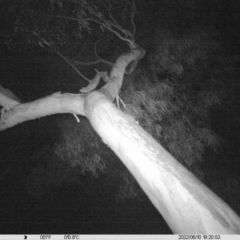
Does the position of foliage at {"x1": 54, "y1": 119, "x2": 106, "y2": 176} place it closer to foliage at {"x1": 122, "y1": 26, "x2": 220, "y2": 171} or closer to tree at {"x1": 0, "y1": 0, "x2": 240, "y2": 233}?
foliage at {"x1": 122, "y1": 26, "x2": 220, "y2": 171}

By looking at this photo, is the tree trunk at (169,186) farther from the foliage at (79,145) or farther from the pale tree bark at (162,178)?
the foliage at (79,145)

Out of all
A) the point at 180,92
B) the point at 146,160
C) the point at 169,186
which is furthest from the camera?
the point at 180,92

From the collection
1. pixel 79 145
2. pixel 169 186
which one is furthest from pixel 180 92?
pixel 169 186

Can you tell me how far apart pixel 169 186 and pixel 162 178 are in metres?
0.06

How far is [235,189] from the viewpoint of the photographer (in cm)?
491

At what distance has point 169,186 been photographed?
1250 mm

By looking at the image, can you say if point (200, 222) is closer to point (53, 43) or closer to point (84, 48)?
point (53, 43)

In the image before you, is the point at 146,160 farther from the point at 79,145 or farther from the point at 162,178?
the point at 79,145

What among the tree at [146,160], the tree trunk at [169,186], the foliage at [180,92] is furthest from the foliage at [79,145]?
the tree trunk at [169,186]

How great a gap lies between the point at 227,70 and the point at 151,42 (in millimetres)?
1611

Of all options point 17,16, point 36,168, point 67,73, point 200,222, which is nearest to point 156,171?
point 200,222

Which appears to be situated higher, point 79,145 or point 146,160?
point 79,145

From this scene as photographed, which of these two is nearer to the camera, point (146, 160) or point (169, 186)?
point (169, 186)

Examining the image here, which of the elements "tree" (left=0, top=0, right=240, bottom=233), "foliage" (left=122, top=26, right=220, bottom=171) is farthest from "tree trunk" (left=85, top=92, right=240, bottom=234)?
"foliage" (left=122, top=26, right=220, bottom=171)
